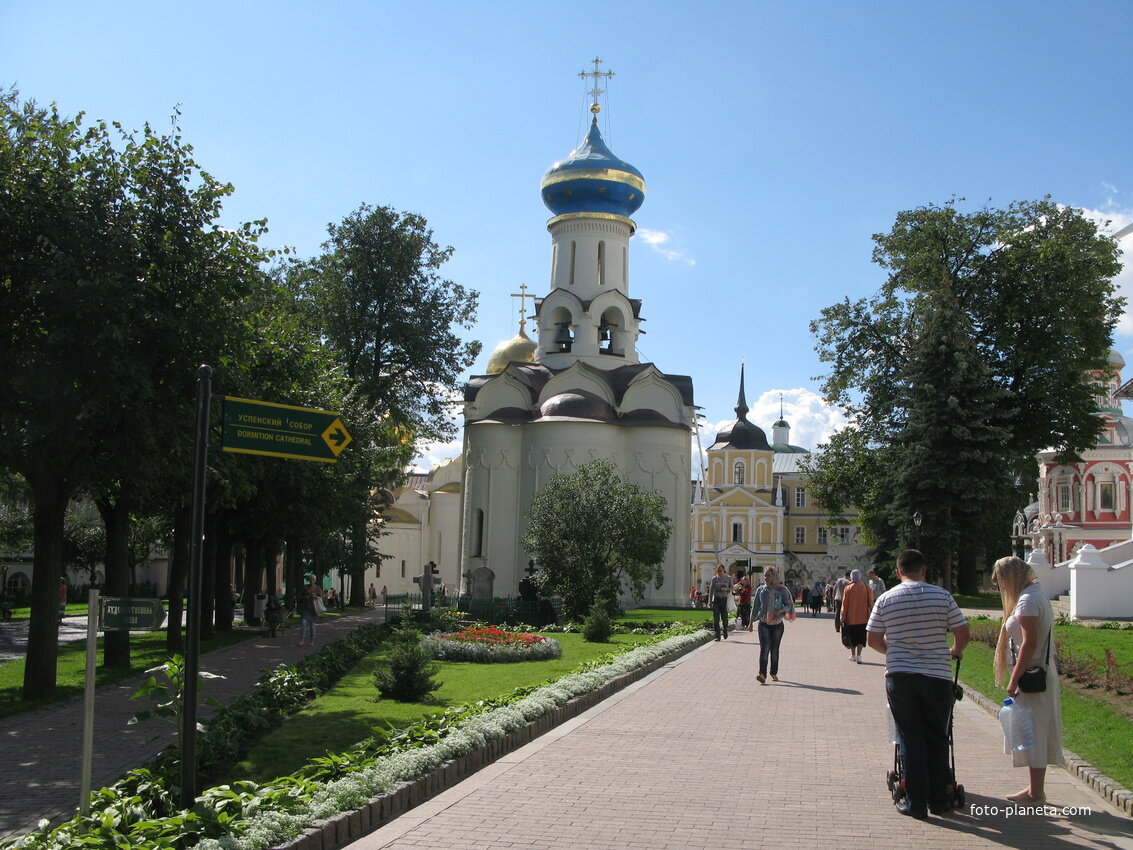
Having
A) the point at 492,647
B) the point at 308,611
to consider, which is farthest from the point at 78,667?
the point at 492,647

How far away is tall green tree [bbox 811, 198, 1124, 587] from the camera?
33.8 metres

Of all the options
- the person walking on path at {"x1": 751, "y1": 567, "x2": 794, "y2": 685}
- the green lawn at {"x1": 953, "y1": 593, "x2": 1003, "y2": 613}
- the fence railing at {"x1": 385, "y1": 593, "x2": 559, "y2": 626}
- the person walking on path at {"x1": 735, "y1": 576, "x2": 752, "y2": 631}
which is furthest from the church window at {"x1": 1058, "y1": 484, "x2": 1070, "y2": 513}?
the person walking on path at {"x1": 751, "y1": 567, "x2": 794, "y2": 685}

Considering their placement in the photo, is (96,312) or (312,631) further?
(312,631)

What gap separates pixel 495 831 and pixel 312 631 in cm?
1762

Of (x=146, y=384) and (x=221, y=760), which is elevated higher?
(x=146, y=384)

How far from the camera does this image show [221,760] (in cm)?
949

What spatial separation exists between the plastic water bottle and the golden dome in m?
47.9

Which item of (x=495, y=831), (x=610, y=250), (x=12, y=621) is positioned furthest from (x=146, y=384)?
(x=610, y=250)

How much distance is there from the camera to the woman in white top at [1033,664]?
24.3ft

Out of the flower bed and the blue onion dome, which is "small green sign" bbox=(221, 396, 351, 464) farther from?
the blue onion dome

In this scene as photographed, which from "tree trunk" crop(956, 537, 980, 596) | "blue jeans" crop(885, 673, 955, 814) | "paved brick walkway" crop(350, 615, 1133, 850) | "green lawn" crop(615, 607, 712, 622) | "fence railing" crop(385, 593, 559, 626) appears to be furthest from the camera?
"tree trunk" crop(956, 537, 980, 596)

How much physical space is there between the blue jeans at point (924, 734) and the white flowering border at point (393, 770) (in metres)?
3.46

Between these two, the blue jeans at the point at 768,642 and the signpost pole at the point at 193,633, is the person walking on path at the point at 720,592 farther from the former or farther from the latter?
the signpost pole at the point at 193,633

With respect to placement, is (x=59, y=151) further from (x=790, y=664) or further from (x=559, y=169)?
(x=559, y=169)
